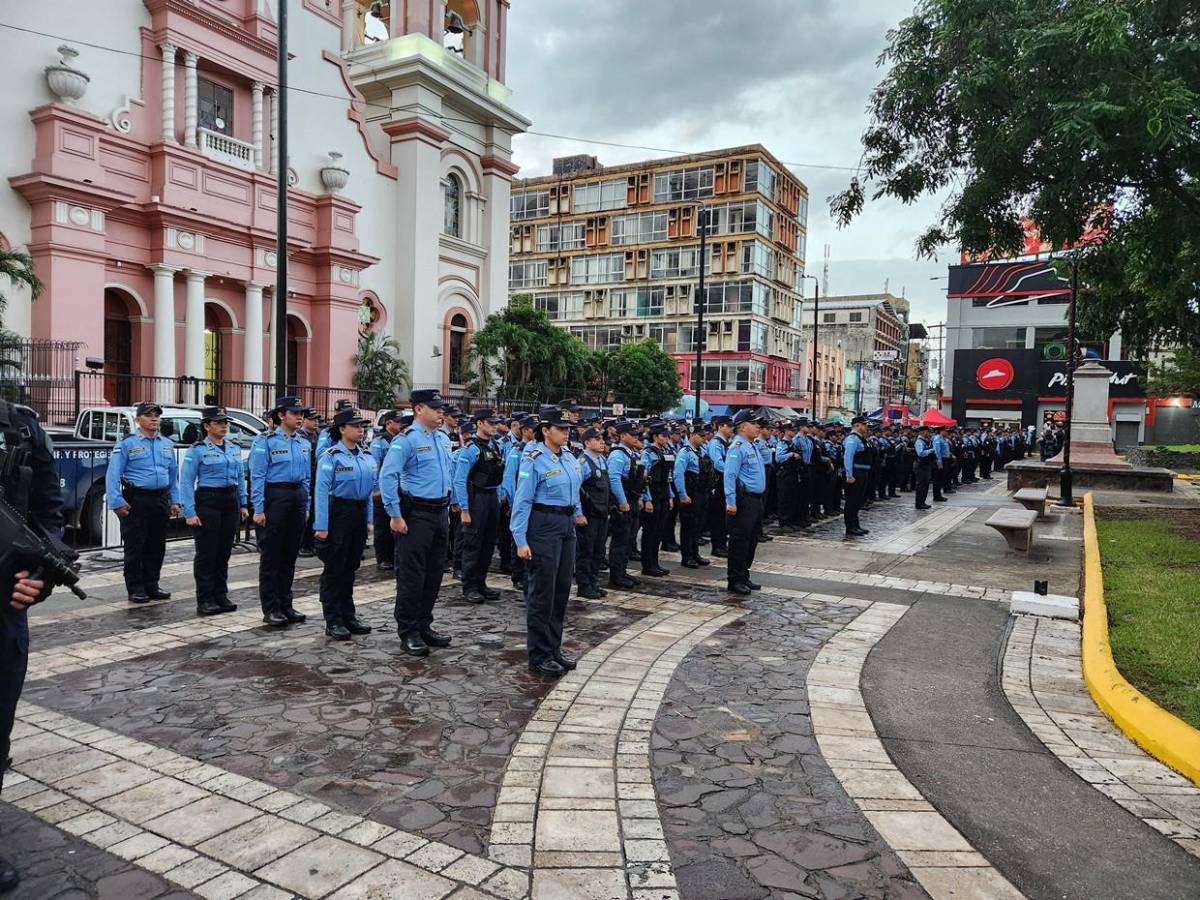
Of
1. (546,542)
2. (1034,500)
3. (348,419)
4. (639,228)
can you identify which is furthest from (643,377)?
(546,542)

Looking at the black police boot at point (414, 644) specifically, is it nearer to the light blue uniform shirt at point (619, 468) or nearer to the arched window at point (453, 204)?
the light blue uniform shirt at point (619, 468)

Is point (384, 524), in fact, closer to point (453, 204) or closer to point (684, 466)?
point (684, 466)

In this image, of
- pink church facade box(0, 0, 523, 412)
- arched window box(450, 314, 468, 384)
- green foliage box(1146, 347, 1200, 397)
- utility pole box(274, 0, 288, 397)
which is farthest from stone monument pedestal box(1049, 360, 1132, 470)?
pink church facade box(0, 0, 523, 412)

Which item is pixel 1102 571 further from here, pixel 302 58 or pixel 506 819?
pixel 302 58

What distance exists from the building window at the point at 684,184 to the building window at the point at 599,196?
2881mm

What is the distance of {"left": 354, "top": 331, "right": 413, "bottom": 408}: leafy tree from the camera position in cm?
2586

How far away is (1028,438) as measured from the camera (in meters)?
41.1

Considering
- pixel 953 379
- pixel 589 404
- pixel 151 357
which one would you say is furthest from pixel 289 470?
pixel 953 379

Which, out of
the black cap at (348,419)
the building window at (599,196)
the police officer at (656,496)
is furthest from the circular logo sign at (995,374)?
the black cap at (348,419)

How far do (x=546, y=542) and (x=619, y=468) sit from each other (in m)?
3.57

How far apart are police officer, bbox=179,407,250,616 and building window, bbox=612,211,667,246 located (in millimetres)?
52433

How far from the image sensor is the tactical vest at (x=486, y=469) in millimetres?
9016

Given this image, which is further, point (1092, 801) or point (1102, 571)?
point (1102, 571)

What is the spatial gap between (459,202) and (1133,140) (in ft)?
86.2
